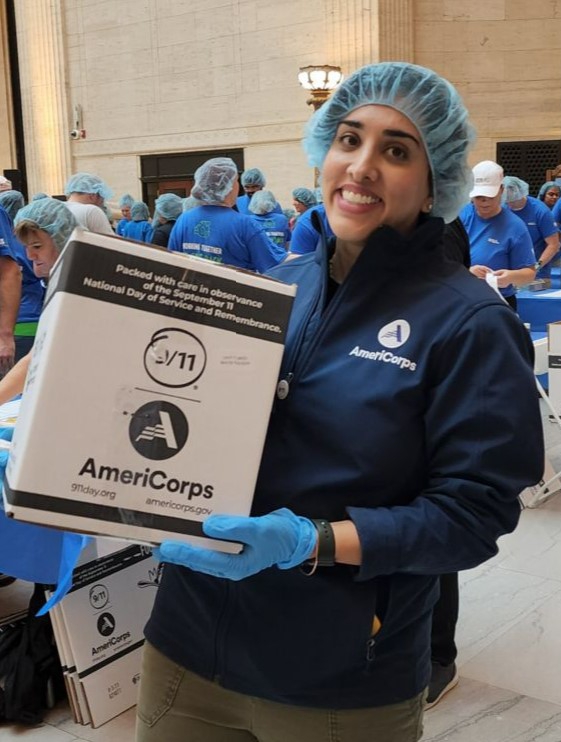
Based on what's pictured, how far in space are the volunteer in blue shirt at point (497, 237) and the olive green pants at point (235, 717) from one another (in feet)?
14.0

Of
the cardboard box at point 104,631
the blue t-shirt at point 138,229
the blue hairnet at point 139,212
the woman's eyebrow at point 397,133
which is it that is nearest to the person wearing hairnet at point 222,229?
the cardboard box at point 104,631

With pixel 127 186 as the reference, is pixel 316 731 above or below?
below

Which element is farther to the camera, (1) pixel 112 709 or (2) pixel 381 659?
(1) pixel 112 709

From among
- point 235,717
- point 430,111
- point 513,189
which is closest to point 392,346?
point 430,111

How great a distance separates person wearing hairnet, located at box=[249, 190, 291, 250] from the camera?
32.7 ft

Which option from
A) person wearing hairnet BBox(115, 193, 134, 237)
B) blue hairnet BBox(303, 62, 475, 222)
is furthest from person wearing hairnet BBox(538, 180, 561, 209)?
blue hairnet BBox(303, 62, 475, 222)

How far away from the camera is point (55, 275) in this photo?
48.3 inches

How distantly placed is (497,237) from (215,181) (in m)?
1.93

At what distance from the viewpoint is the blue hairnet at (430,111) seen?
1417 millimetres

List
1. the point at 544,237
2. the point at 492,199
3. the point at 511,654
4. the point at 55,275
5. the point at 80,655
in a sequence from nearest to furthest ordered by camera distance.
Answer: the point at 55,275 < the point at 80,655 < the point at 511,654 < the point at 492,199 < the point at 544,237

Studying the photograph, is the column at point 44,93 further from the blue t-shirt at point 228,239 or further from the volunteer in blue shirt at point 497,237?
the volunteer in blue shirt at point 497,237

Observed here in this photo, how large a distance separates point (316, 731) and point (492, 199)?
4626 mm

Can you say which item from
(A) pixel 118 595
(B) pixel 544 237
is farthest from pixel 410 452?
(B) pixel 544 237

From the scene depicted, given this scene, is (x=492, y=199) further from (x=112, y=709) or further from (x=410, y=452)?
(x=410, y=452)
